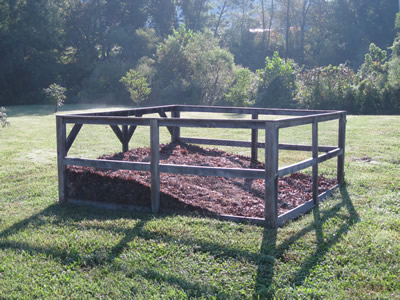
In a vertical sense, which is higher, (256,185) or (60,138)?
(60,138)

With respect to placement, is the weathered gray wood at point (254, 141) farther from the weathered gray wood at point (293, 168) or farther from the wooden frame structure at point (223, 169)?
the weathered gray wood at point (293, 168)

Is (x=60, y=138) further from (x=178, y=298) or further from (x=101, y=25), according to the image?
(x=101, y=25)

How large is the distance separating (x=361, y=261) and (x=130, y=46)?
152 ft

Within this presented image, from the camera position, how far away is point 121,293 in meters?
3.84

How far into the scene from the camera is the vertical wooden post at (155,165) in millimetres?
5926

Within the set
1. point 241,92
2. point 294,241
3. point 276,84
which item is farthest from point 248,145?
point 276,84

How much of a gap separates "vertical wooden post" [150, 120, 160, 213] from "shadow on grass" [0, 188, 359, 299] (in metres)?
0.23

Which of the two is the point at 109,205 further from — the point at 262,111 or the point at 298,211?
the point at 262,111

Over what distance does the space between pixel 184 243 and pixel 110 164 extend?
1.88 m

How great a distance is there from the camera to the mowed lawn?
12.8ft

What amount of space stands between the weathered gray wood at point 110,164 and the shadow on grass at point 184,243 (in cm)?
59

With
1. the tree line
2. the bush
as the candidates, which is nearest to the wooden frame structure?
the tree line

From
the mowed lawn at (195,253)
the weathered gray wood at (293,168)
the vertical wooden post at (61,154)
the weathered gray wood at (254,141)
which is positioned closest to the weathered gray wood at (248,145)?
the weathered gray wood at (254,141)

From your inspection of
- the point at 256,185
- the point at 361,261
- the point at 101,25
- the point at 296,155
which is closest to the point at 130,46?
the point at 101,25
